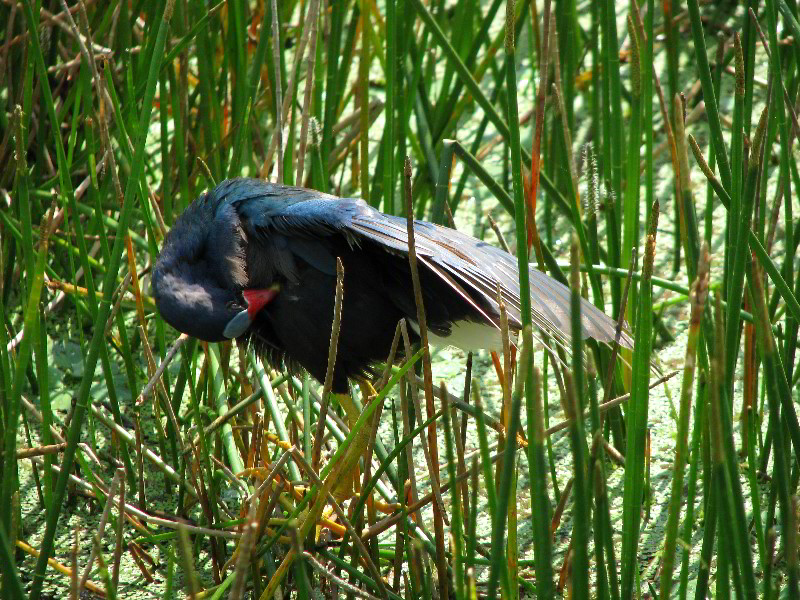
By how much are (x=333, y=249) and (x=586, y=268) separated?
46cm

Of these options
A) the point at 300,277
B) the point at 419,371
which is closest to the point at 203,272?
the point at 300,277

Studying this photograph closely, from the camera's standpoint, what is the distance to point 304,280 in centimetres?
166

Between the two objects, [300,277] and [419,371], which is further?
[419,371]

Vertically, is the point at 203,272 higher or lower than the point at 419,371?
higher

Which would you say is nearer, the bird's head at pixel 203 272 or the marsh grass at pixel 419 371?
the marsh grass at pixel 419 371

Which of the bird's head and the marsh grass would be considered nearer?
the marsh grass

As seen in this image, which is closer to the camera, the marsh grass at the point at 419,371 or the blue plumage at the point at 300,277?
the marsh grass at the point at 419,371

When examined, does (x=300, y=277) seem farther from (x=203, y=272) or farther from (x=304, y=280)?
(x=203, y=272)

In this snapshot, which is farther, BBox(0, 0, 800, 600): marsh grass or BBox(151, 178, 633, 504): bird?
BBox(151, 178, 633, 504): bird

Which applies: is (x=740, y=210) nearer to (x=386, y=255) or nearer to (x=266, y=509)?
(x=386, y=255)

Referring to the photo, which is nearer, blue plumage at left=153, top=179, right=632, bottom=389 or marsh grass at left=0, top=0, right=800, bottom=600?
marsh grass at left=0, top=0, right=800, bottom=600

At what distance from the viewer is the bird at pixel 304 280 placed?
156 centimetres

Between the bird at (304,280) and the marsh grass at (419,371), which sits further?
the bird at (304,280)

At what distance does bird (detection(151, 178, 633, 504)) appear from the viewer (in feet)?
5.11
